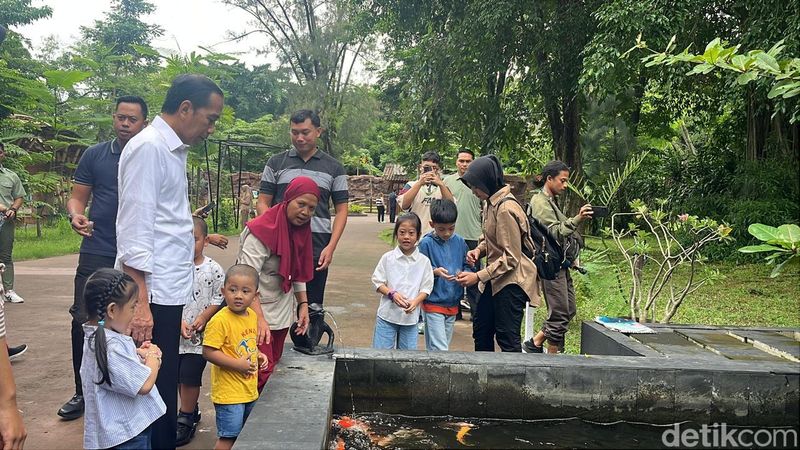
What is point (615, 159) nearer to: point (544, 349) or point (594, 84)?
point (594, 84)

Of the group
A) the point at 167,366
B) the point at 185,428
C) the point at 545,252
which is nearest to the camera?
the point at 167,366

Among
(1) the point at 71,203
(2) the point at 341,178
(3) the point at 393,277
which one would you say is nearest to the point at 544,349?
(3) the point at 393,277

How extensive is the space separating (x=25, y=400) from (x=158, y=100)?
1220 centimetres

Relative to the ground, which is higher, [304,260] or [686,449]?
[304,260]

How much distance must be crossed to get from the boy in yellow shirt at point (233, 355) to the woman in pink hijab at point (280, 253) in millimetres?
267

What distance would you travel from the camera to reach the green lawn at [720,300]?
23.1ft

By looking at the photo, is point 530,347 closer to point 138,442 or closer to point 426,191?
point 426,191

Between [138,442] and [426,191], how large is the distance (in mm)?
4479

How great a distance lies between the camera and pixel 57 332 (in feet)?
19.7

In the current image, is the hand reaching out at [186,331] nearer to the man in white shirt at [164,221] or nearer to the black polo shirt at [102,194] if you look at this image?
the black polo shirt at [102,194]

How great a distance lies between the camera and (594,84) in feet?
32.9

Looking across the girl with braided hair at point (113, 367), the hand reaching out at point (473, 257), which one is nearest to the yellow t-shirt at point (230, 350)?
the girl with braided hair at point (113, 367)

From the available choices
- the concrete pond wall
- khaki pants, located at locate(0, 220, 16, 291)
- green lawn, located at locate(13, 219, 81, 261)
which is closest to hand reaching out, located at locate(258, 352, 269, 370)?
the concrete pond wall

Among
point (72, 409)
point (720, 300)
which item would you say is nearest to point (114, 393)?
point (72, 409)
